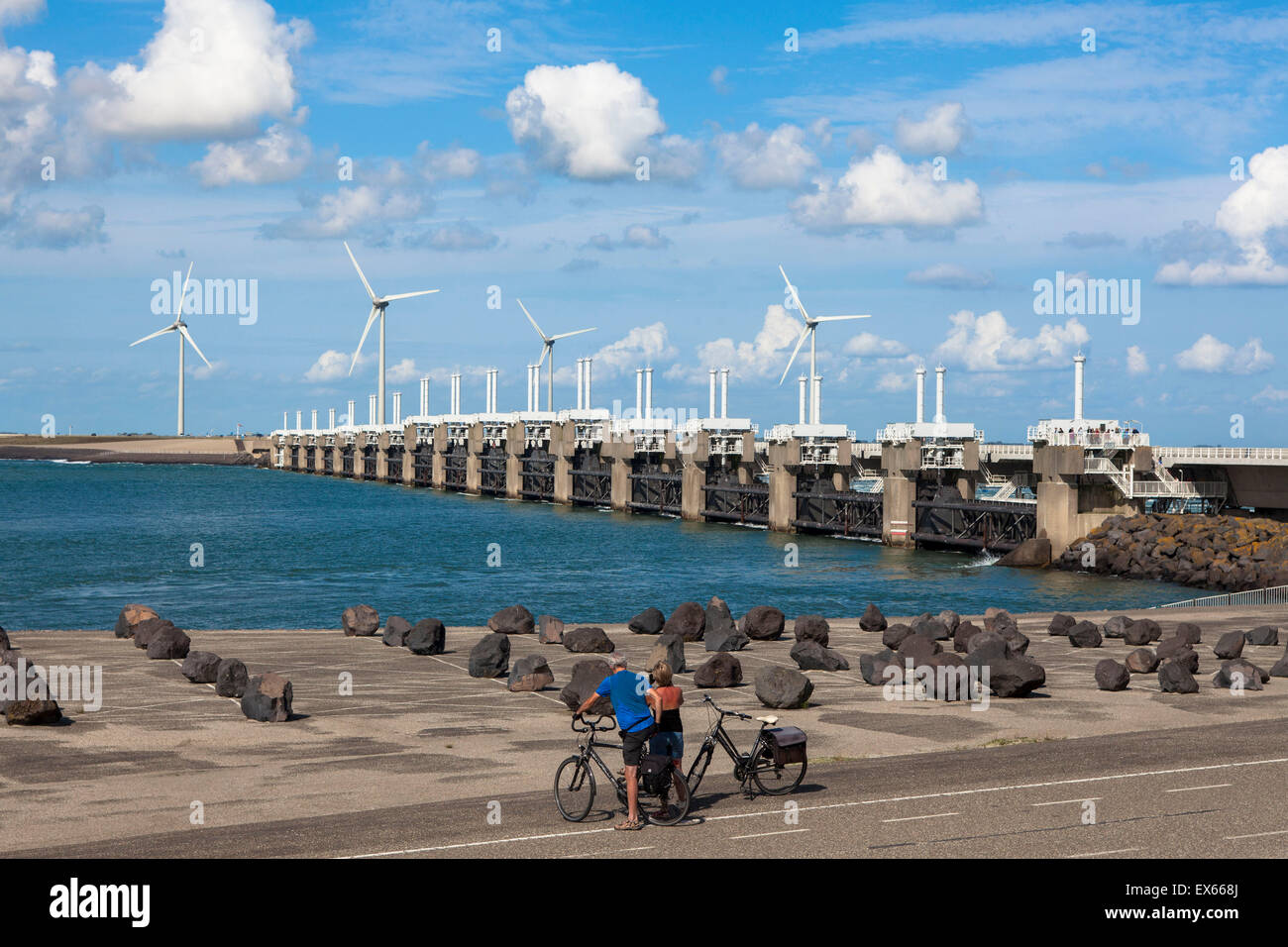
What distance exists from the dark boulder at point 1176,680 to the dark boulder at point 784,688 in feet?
37.1

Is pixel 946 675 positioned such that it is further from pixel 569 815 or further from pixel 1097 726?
pixel 569 815

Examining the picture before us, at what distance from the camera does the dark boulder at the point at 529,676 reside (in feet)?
125

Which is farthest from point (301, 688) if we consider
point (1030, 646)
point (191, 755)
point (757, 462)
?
point (757, 462)

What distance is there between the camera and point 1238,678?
3812cm

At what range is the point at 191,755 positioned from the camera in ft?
92.5

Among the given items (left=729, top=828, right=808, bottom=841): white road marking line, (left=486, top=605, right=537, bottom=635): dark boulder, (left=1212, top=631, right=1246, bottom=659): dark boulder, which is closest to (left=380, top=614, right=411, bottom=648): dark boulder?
(left=486, top=605, right=537, bottom=635): dark boulder

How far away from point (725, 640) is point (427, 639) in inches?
421

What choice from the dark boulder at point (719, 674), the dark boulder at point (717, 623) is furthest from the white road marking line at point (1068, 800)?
the dark boulder at point (717, 623)

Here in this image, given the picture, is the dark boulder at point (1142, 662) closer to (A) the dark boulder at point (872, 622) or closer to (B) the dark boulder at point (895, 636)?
(B) the dark boulder at point (895, 636)

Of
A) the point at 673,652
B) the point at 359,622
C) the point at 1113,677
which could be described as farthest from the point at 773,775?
the point at 359,622

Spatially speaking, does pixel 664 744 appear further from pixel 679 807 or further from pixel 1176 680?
pixel 1176 680

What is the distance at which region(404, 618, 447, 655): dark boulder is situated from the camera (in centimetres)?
4638

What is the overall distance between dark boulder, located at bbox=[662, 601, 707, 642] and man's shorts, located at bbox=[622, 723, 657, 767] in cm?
3068

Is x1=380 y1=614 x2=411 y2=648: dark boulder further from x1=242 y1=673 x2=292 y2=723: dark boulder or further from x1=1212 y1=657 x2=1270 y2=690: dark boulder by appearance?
x1=1212 y1=657 x2=1270 y2=690: dark boulder
